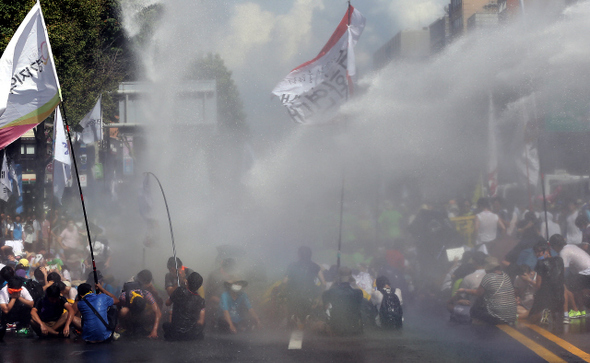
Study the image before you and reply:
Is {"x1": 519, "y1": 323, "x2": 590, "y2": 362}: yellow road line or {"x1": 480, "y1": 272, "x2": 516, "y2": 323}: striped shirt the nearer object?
{"x1": 519, "y1": 323, "x2": 590, "y2": 362}: yellow road line

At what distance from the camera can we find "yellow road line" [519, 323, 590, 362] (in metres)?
7.94

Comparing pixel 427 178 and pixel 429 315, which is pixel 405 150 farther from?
pixel 429 315

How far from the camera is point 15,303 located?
10.4 m

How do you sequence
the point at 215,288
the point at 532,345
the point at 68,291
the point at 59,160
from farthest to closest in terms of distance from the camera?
the point at 59,160 → the point at 68,291 → the point at 215,288 → the point at 532,345

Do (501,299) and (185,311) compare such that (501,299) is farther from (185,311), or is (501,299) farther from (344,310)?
(185,311)

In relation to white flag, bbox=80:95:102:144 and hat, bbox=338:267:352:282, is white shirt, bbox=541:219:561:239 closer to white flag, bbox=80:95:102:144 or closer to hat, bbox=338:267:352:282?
hat, bbox=338:267:352:282

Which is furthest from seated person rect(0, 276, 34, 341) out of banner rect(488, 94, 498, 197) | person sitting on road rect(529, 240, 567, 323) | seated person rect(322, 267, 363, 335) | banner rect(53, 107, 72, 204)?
banner rect(488, 94, 498, 197)

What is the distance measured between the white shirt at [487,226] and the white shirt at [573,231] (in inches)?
69.7

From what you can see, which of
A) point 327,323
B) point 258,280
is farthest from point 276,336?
point 258,280

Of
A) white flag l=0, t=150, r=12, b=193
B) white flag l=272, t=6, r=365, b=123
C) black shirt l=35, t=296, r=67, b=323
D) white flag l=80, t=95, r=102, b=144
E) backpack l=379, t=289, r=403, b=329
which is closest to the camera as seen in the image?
black shirt l=35, t=296, r=67, b=323

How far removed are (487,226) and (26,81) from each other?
9.28 metres

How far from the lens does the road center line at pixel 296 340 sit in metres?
9.00

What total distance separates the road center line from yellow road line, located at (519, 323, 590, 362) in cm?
325

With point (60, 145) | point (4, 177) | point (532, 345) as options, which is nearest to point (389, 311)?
point (532, 345)
